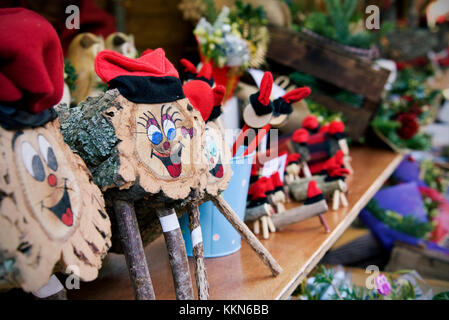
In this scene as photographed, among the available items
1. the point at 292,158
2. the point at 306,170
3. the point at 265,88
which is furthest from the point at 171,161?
the point at 306,170

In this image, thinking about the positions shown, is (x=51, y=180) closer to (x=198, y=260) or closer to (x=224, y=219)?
(x=198, y=260)

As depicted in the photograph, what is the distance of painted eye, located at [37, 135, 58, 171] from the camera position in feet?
1.89

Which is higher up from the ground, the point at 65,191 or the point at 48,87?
the point at 48,87

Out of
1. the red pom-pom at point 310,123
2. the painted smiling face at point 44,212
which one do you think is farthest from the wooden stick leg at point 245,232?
the red pom-pom at point 310,123

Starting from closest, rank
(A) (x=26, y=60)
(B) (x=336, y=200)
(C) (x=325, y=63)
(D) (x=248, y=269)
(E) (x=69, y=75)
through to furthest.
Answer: (A) (x=26, y=60) < (D) (x=248, y=269) < (E) (x=69, y=75) < (B) (x=336, y=200) < (C) (x=325, y=63)

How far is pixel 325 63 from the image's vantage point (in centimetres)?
205

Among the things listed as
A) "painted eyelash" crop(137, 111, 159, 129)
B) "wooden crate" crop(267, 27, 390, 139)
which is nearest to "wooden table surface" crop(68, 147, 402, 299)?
"painted eyelash" crop(137, 111, 159, 129)

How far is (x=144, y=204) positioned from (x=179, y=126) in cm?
15

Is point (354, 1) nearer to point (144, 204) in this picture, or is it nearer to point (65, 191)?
point (144, 204)

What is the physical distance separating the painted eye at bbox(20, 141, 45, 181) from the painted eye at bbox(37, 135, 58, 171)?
0.02m

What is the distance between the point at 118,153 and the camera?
68cm

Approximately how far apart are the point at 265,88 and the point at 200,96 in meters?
0.19

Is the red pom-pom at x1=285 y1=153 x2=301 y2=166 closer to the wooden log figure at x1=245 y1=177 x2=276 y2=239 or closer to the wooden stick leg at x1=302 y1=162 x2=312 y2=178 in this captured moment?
the wooden stick leg at x1=302 y1=162 x2=312 y2=178
